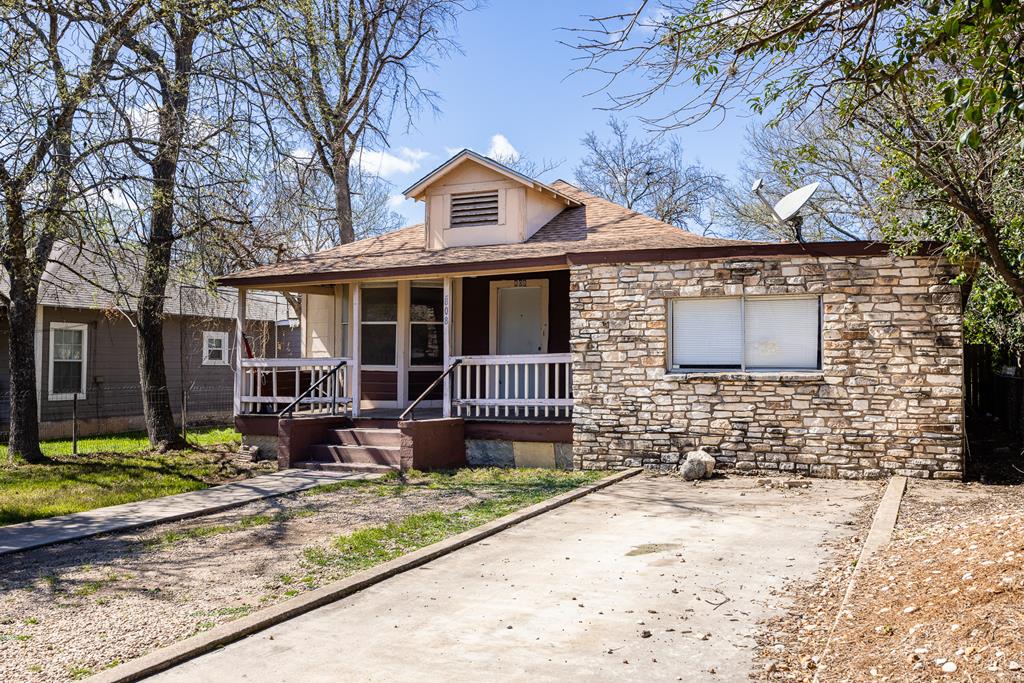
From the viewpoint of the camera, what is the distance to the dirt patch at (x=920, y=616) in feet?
12.9

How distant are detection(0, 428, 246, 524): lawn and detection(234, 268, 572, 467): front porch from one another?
3.85 feet

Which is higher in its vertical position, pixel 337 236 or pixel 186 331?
pixel 337 236

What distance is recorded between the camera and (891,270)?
1003 cm

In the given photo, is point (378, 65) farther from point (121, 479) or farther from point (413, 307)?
point (121, 479)

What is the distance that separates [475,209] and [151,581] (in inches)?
370

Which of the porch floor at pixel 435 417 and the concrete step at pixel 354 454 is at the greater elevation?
the porch floor at pixel 435 417

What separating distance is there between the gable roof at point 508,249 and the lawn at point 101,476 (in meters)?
3.04

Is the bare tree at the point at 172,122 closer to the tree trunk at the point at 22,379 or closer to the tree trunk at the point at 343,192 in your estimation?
the tree trunk at the point at 22,379

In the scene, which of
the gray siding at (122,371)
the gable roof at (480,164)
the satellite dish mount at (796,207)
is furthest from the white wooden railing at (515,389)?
the gray siding at (122,371)

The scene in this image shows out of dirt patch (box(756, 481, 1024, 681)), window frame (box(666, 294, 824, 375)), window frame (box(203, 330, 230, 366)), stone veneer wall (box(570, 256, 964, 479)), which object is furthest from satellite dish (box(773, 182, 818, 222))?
window frame (box(203, 330, 230, 366))

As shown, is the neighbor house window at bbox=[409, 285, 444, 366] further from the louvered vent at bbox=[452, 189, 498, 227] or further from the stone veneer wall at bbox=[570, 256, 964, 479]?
the stone veneer wall at bbox=[570, 256, 964, 479]

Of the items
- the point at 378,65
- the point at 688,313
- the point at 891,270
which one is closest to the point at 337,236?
the point at 378,65

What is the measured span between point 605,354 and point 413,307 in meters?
4.42

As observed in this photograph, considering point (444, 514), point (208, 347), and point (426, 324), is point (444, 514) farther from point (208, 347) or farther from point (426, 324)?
point (208, 347)
